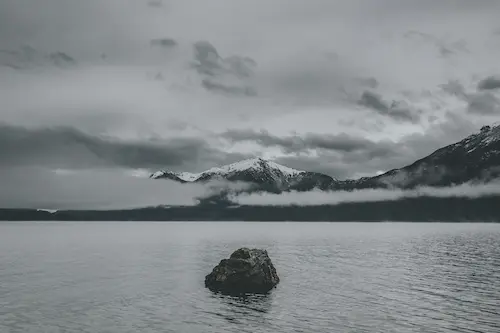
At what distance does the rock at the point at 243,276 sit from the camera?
187ft

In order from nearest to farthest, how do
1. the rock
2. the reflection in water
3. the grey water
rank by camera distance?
the grey water → the reflection in water → the rock

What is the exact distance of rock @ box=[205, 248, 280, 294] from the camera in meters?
56.9

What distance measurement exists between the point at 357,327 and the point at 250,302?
15006 millimetres

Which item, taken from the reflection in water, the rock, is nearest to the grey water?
the reflection in water

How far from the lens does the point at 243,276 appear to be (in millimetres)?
57250

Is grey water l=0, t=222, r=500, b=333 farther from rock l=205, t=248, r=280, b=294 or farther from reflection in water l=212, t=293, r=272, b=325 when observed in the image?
rock l=205, t=248, r=280, b=294

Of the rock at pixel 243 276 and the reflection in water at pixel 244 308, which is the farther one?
the rock at pixel 243 276

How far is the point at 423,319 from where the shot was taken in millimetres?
40188

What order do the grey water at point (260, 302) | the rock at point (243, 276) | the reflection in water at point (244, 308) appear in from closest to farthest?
the grey water at point (260, 302) < the reflection in water at point (244, 308) < the rock at point (243, 276)

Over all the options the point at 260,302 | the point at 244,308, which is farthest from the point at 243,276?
the point at 244,308

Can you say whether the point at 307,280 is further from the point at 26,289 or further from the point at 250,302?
the point at 26,289

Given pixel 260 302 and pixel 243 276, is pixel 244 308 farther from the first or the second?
pixel 243 276

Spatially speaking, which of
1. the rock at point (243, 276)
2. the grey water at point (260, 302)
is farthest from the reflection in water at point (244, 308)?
the rock at point (243, 276)

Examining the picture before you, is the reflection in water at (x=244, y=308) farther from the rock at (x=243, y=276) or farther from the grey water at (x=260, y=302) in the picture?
the rock at (x=243, y=276)
